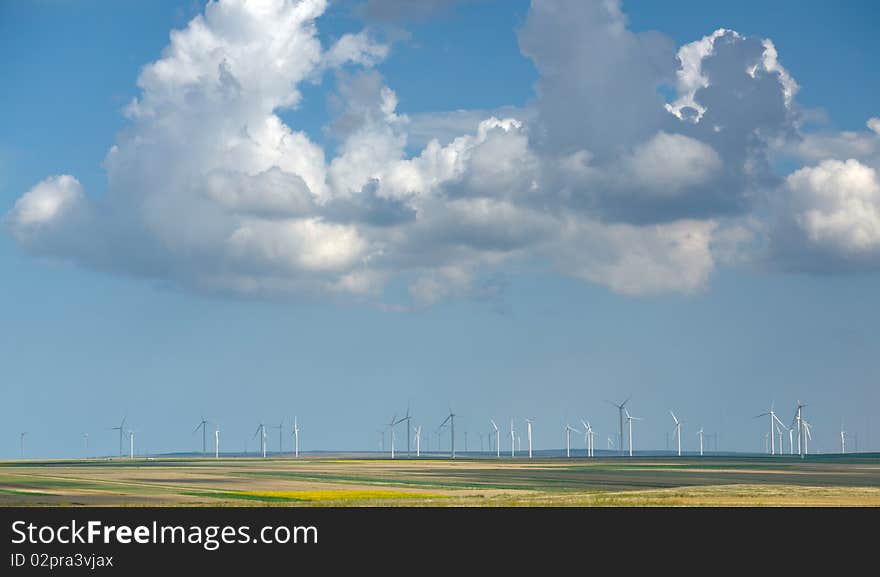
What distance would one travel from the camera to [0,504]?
377ft
